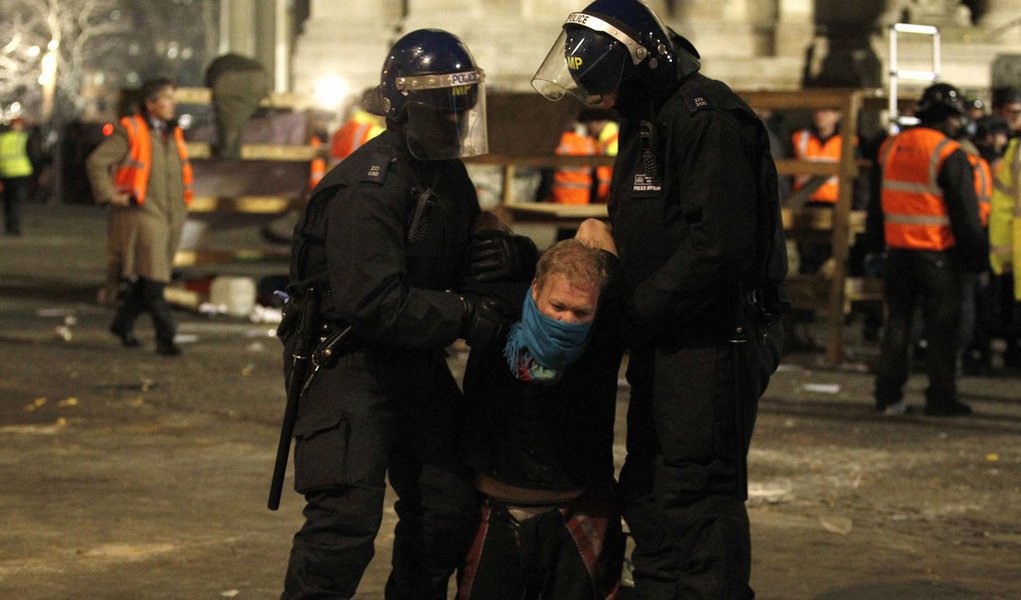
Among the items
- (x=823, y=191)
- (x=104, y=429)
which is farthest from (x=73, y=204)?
(x=104, y=429)

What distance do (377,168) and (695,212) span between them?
0.82 metres

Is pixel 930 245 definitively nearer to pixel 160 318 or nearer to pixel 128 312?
pixel 160 318

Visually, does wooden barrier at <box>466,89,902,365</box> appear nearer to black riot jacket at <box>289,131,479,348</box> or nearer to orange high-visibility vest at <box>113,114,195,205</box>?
orange high-visibility vest at <box>113,114,195,205</box>

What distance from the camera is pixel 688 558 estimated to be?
4.80m

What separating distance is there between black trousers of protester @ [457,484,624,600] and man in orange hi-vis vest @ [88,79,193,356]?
329 inches

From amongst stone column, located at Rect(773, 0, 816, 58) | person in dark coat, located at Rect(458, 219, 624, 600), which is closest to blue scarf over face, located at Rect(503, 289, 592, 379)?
person in dark coat, located at Rect(458, 219, 624, 600)

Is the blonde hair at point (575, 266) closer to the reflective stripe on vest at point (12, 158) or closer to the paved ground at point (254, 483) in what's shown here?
the paved ground at point (254, 483)

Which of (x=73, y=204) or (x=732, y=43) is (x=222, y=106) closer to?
(x=732, y=43)

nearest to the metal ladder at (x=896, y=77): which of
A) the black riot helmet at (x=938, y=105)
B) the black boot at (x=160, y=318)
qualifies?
the black riot helmet at (x=938, y=105)

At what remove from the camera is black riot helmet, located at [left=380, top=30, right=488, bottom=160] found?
494 cm

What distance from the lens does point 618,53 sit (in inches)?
187

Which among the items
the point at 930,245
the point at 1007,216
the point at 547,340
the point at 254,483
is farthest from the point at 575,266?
the point at 1007,216

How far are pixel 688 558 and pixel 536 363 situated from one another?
0.63 m

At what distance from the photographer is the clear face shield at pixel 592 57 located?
475 centimetres
